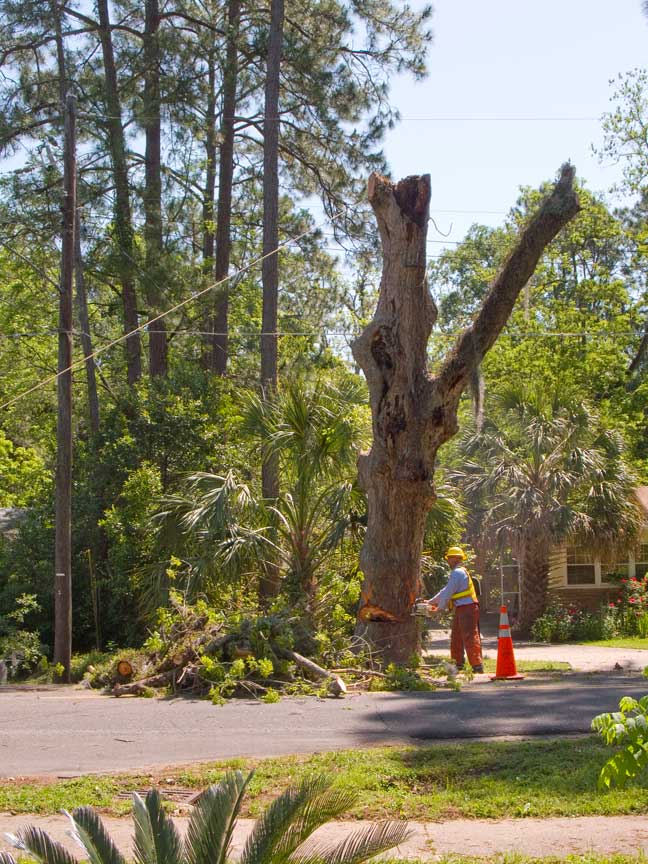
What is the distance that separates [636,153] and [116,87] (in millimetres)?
16310

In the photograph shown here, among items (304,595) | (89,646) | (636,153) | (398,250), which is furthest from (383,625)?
(636,153)

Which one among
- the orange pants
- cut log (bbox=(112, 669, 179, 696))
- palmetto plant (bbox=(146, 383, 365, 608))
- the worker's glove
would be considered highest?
palmetto plant (bbox=(146, 383, 365, 608))

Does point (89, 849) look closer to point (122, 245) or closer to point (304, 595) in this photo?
point (304, 595)

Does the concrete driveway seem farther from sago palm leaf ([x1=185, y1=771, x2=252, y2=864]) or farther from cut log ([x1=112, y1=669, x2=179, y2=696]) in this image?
sago palm leaf ([x1=185, y1=771, x2=252, y2=864])

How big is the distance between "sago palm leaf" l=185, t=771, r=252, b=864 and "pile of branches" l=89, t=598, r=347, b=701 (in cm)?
710

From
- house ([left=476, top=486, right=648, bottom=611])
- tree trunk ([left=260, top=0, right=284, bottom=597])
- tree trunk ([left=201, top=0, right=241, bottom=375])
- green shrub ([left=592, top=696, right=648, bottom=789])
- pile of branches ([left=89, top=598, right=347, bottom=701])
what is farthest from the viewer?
house ([left=476, top=486, right=648, bottom=611])

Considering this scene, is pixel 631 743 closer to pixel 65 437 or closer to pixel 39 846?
pixel 39 846

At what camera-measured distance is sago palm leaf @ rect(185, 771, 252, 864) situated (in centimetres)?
367

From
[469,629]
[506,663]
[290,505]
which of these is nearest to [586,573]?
[290,505]

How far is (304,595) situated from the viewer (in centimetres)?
1458

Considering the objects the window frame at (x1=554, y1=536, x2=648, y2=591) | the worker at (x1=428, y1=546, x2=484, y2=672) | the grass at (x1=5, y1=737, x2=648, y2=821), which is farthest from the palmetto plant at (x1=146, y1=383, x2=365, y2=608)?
the window frame at (x1=554, y1=536, x2=648, y2=591)

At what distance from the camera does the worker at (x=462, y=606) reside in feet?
42.3

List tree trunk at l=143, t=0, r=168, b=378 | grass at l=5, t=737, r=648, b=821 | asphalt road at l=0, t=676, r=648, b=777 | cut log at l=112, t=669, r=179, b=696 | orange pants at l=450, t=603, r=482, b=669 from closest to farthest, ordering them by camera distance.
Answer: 1. grass at l=5, t=737, r=648, b=821
2. asphalt road at l=0, t=676, r=648, b=777
3. cut log at l=112, t=669, r=179, b=696
4. orange pants at l=450, t=603, r=482, b=669
5. tree trunk at l=143, t=0, r=168, b=378

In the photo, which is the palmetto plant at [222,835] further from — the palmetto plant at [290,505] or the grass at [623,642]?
the grass at [623,642]
